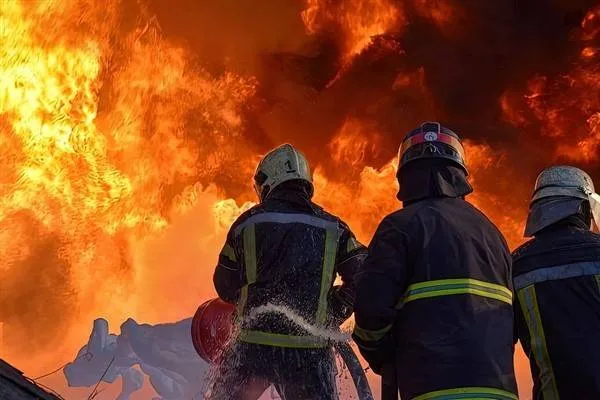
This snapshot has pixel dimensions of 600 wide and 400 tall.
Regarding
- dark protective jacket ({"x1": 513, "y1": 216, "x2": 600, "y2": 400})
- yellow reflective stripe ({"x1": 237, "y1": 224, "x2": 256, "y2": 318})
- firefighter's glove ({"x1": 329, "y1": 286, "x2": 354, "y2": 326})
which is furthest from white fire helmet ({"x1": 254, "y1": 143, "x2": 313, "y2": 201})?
dark protective jacket ({"x1": 513, "y1": 216, "x2": 600, "y2": 400})

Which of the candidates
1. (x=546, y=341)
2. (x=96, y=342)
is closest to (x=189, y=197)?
(x=96, y=342)

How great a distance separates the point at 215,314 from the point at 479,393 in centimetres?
282

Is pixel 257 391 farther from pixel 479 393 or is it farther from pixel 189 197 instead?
pixel 189 197

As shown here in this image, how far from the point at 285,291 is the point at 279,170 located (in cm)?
99

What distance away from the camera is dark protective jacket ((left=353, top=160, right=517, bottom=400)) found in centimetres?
287

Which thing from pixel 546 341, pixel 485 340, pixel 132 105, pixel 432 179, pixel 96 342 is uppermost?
pixel 132 105

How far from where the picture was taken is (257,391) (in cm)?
428

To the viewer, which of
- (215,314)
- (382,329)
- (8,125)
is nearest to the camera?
(382,329)

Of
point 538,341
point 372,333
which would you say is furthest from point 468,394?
point 538,341

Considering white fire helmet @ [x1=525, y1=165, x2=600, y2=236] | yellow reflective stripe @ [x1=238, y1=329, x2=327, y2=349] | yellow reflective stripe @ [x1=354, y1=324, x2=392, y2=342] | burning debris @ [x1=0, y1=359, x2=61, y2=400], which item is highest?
white fire helmet @ [x1=525, y1=165, x2=600, y2=236]

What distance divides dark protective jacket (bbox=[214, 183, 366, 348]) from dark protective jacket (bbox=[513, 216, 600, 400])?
1238mm

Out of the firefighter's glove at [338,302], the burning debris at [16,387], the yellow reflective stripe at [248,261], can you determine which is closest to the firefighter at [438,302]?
the firefighter's glove at [338,302]

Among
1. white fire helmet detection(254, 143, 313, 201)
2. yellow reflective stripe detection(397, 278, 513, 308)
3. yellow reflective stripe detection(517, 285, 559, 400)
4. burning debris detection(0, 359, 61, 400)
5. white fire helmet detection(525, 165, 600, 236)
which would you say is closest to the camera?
burning debris detection(0, 359, 61, 400)

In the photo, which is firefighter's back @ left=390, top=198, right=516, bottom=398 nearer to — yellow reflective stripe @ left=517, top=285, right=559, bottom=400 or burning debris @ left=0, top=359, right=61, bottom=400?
yellow reflective stripe @ left=517, top=285, right=559, bottom=400
